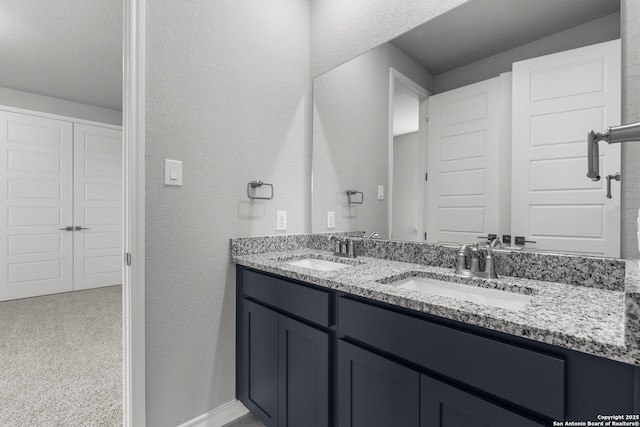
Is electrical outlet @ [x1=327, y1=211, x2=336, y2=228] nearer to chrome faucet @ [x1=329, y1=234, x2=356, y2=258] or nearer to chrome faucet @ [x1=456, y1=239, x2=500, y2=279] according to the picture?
chrome faucet @ [x1=329, y1=234, x2=356, y2=258]

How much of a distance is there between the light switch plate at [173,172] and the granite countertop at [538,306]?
0.61m

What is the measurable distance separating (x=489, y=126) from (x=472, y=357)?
0.91 m

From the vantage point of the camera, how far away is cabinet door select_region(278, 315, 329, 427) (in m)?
1.15

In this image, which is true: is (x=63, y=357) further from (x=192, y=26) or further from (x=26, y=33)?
(x=26, y=33)

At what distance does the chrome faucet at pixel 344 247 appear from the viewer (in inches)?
67.8

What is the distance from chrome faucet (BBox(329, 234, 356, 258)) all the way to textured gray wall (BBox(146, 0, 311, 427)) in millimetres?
358

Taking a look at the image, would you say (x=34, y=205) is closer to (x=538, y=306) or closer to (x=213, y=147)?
(x=213, y=147)

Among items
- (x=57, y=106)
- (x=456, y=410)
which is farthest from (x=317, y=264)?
(x=57, y=106)

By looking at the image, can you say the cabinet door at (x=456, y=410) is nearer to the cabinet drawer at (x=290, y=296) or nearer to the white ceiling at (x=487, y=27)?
the cabinet drawer at (x=290, y=296)

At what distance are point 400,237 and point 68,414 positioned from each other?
201 cm

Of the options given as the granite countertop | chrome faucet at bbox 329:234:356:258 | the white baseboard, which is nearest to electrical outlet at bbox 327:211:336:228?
chrome faucet at bbox 329:234:356:258

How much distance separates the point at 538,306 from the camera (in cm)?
81

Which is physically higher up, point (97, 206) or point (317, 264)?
point (97, 206)

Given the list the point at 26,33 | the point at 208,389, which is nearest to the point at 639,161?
the point at 208,389
